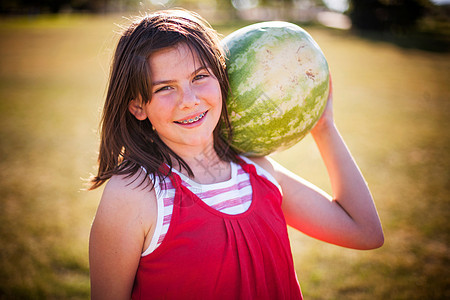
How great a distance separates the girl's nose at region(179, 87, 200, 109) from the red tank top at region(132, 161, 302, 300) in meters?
0.36

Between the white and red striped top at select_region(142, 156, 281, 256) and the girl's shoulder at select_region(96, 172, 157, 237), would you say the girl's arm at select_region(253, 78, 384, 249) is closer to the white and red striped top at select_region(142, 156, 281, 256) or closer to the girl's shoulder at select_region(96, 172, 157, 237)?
the white and red striped top at select_region(142, 156, 281, 256)

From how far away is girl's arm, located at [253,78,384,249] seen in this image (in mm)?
1841

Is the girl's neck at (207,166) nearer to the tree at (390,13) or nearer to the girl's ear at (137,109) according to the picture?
the girl's ear at (137,109)

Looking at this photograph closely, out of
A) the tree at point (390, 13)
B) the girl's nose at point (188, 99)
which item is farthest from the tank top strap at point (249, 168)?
the tree at point (390, 13)

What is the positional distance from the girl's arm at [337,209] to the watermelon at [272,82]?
26 centimetres

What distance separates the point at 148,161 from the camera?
1614mm

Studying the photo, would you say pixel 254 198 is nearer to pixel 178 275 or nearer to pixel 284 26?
pixel 178 275

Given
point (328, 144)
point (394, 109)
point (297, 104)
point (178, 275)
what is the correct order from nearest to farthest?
point (178, 275), point (297, 104), point (328, 144), point (394, 109)

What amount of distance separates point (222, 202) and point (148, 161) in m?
0.44

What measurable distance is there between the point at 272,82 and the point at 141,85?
717 mm

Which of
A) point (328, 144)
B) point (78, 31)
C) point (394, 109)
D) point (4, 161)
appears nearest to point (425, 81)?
point (394, 109)

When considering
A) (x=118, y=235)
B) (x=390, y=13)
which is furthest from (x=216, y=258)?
(x=390, y=13)

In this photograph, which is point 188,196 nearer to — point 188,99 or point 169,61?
point 188,99

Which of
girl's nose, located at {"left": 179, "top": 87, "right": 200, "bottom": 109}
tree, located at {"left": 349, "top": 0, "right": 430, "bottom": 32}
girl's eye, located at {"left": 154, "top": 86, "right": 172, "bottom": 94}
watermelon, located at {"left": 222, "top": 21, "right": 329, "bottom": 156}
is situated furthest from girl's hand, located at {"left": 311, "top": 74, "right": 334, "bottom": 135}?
tree, located at {"left": 349, "top": 0, "right": 430, "bottom": 32}
